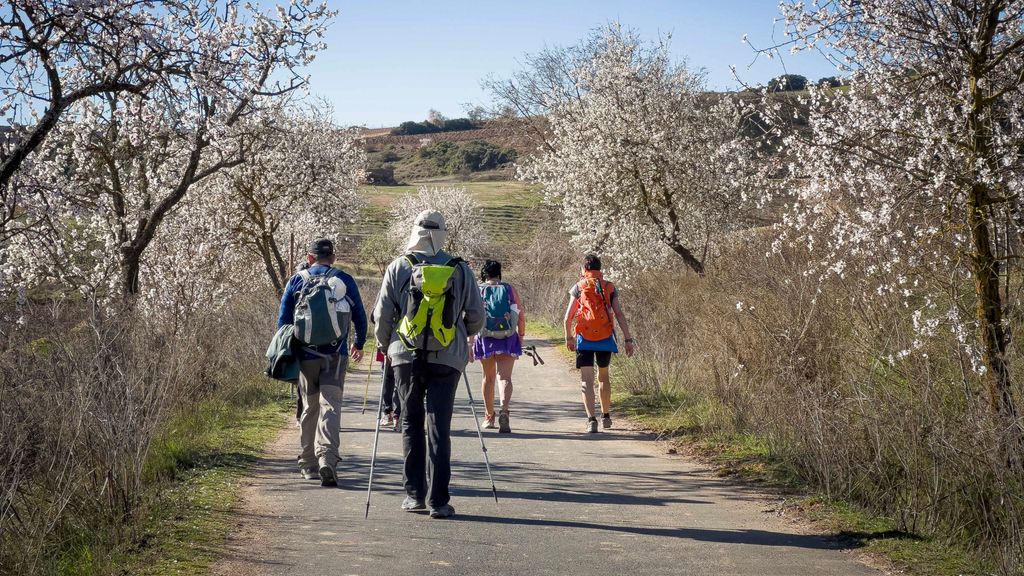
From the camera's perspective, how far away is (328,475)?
27.2 ft

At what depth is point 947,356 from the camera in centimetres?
772

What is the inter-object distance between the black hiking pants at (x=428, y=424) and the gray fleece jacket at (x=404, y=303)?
152mm

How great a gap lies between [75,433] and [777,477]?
5583 millimetres

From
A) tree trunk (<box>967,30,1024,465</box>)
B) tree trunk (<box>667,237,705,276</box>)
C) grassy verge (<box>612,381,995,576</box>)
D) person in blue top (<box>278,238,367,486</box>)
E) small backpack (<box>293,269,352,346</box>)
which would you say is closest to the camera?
grassy verge (<box>612,381,995,576</box>)

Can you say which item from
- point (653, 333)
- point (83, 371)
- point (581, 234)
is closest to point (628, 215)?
point (581, 234)

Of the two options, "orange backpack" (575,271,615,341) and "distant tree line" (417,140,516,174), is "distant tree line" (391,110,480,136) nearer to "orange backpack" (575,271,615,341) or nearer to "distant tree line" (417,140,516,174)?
"distant tree line" (417,140,516,174)

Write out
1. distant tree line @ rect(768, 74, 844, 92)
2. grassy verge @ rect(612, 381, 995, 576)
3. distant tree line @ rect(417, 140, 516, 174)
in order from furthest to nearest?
1. distant tree line @ rect(417, 140, 516, 174)
2. distant tree line @ rect(768, 74, 844, 92)
3. grassy verge @ rect(612, 381, 995, 576)

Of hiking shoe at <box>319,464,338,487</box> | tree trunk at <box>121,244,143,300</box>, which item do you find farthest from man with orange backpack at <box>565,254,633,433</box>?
tree trunk at <box>121,244,143,300</box>

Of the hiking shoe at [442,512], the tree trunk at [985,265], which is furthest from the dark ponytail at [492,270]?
the tree trunk at [985,265]

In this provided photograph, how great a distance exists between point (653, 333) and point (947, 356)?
8.60 meters

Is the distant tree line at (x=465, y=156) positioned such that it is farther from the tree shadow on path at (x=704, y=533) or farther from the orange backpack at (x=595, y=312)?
the tree shadow on path at (x=704, y=533)

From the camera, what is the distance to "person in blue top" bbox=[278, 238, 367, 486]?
8383 millimetres

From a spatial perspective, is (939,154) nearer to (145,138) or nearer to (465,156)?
(145,138)

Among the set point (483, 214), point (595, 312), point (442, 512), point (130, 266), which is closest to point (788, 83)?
point (595, 312)
